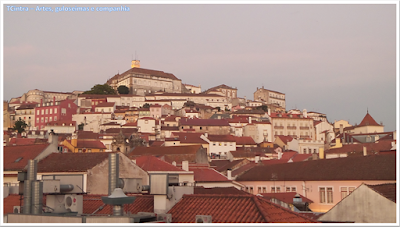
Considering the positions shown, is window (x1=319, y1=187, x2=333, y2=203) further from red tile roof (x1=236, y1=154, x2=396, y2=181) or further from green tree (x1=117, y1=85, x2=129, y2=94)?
green tree (x1=117, y1=85, x2=129, y2=94)

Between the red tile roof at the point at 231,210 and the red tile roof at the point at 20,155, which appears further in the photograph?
the red tile roof at the point at 20,155

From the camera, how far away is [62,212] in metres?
14.7

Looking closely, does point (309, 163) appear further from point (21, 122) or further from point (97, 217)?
point (21, 122)

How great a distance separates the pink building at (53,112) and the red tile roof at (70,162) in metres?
72.8

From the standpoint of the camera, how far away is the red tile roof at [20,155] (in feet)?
99.4

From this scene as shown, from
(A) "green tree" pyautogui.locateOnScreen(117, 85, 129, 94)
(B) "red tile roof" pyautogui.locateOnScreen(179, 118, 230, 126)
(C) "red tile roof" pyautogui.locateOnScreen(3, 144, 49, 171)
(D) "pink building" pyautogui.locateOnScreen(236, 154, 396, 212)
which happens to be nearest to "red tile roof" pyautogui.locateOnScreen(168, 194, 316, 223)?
(C) "red tile roof" pyautogui.locateOnScreen(3, 144, 49, 171)

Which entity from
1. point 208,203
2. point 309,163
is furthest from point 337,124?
point 208,203

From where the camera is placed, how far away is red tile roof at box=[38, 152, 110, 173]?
28875mm

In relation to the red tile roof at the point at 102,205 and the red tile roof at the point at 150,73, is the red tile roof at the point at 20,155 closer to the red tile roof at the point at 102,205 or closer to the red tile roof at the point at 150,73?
the red tile roof at the point at 102,205

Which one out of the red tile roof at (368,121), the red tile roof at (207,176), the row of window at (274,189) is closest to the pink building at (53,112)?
the red tile roof at (368,121)

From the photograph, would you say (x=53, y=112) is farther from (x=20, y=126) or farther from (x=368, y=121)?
(x=368, y=121)

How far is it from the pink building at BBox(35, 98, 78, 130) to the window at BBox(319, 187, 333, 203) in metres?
75.2

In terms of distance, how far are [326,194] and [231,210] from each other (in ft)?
64.2

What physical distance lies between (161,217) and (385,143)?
4551 centimetres
